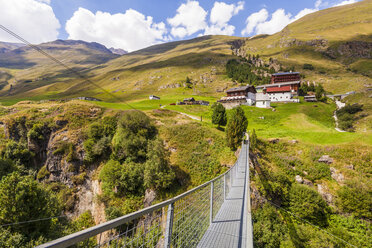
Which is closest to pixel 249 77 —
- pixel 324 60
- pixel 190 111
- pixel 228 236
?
pixel 190 111

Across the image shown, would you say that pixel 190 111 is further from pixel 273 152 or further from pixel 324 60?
pixel 324 60

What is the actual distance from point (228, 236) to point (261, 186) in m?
17.7

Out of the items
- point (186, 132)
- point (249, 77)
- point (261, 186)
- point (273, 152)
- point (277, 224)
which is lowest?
point (277, 224)

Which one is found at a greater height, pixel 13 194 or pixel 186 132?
pixel 186 132

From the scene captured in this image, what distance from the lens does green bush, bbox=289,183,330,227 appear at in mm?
19766

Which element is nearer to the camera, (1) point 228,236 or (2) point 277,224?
(1) point 228,236

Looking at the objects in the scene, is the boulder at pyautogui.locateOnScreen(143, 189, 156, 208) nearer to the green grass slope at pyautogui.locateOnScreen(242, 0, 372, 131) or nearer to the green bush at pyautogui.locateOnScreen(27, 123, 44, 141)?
the green bush at pyautogui.locateOnScreen(27, 123, 44, 141)

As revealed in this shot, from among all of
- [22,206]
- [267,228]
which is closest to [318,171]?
[267,228]

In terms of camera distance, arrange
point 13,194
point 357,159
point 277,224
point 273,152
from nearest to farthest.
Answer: point 13,194 → point 277,224 → point 357,159 → point 273,152

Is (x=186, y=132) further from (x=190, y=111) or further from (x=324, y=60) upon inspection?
(x=324, y=60)

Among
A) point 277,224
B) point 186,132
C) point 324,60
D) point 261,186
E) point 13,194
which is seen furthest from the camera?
point 324,60

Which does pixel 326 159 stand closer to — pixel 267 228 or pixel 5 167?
pixel 267 228

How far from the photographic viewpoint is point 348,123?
41094mm

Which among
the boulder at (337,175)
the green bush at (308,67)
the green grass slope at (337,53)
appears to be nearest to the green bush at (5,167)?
the boulder at (337,175)
